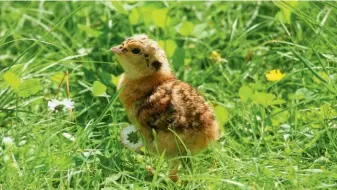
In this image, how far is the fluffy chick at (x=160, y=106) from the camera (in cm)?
341

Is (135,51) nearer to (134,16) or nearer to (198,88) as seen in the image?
(198,88)

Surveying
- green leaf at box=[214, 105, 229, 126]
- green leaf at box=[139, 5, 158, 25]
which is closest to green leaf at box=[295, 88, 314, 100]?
green leaf at box=[214, 105, 229, 126]

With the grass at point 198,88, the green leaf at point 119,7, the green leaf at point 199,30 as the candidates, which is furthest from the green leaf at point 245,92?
the green leaf at point 119,7

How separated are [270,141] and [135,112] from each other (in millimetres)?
675

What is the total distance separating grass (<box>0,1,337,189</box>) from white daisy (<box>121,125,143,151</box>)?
0.05 m

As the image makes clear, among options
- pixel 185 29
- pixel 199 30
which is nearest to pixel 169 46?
pixel 185 29

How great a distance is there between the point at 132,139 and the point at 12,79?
62 cm

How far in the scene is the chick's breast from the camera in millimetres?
3398

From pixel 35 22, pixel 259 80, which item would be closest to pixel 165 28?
pixel 259 80

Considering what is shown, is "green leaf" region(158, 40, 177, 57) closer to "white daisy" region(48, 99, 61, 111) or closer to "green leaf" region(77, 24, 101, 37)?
"green leaf" region(77, 24, 101, 37)

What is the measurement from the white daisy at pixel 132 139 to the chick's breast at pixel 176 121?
0.35 feet

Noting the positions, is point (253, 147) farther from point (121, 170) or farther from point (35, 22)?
point (35, 22)

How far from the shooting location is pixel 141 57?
11.9ft

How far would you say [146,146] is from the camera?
11.4 feet
